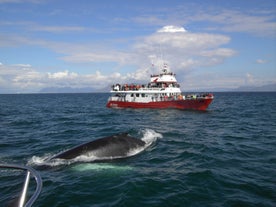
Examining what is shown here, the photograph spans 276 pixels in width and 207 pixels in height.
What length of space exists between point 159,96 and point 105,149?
105 feet

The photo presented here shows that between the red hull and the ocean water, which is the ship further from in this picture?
the ocean water

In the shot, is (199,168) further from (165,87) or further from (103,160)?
(165,87)

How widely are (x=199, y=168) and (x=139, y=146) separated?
378 cm

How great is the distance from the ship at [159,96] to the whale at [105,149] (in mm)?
Answer: 27727

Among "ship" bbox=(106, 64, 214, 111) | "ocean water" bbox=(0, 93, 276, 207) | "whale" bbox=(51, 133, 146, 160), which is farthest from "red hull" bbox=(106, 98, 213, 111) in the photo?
"whale" bbox=(51, 133, 146, 160)

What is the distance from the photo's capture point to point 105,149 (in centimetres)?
1231

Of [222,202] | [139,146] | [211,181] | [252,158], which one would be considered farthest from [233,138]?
[222,202]

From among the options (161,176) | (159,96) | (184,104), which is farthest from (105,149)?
(159,96)

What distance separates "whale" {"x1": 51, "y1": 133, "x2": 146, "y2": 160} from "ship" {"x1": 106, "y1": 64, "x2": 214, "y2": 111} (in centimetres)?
2773

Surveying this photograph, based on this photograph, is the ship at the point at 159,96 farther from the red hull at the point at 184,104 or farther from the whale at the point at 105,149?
the whale at the point at 105,149

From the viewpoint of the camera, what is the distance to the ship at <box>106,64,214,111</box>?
40.2 metres

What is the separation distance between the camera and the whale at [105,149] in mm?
11891

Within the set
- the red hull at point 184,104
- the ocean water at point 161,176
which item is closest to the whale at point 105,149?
the ocean water at point 161,176

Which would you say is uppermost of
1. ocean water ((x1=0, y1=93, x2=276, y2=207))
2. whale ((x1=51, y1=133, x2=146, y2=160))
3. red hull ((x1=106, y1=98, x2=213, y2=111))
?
red hull ((x1=106, y1=98, x2=213, y2=111))
